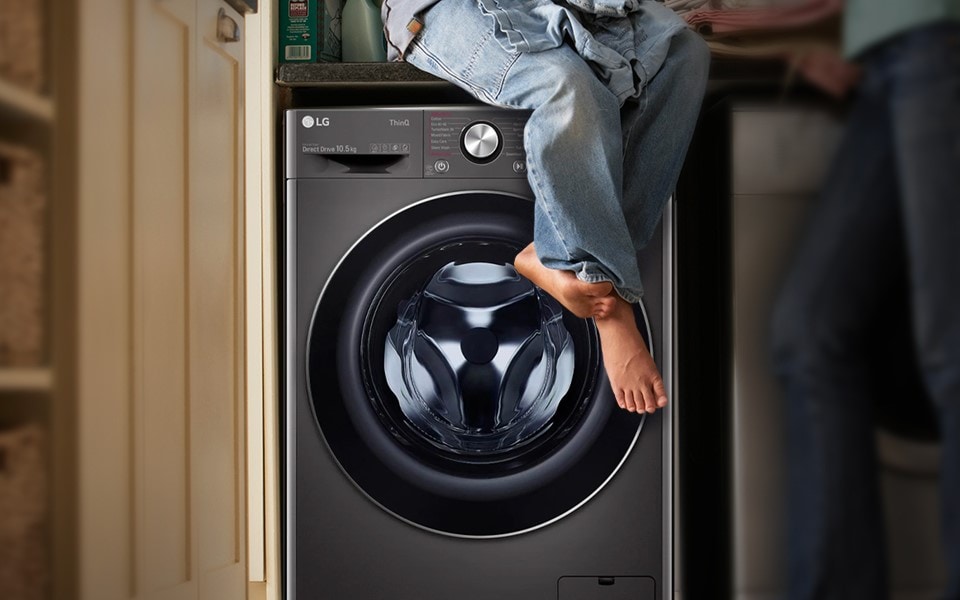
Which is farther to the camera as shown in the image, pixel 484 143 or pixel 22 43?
pixel 484 143

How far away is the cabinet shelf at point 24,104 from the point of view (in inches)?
24.1

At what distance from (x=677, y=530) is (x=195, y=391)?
740mm

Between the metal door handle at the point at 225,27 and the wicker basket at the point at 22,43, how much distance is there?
0.44 m

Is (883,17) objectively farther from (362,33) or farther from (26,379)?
(362,33)

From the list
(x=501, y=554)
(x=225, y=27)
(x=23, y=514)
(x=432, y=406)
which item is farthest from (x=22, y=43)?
A: (x=501, y=554)

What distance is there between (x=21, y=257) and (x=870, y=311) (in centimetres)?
60

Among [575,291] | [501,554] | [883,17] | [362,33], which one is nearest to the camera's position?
[883,17]

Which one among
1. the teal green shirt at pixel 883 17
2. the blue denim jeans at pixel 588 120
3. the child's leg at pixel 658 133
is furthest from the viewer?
the child's leg at pixel 658 133

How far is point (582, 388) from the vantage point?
1257 millimetres

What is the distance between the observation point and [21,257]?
63cm

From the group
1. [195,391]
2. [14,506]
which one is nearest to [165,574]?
[195,391]

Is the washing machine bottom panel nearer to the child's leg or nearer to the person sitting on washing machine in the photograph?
the person sitting on washing machine

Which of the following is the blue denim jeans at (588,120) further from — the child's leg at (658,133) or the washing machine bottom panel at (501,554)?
the washing machine bottom panel at (501,554)

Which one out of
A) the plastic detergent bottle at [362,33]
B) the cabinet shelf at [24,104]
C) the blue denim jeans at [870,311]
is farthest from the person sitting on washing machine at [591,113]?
the blue denim jeans at [870,311]
